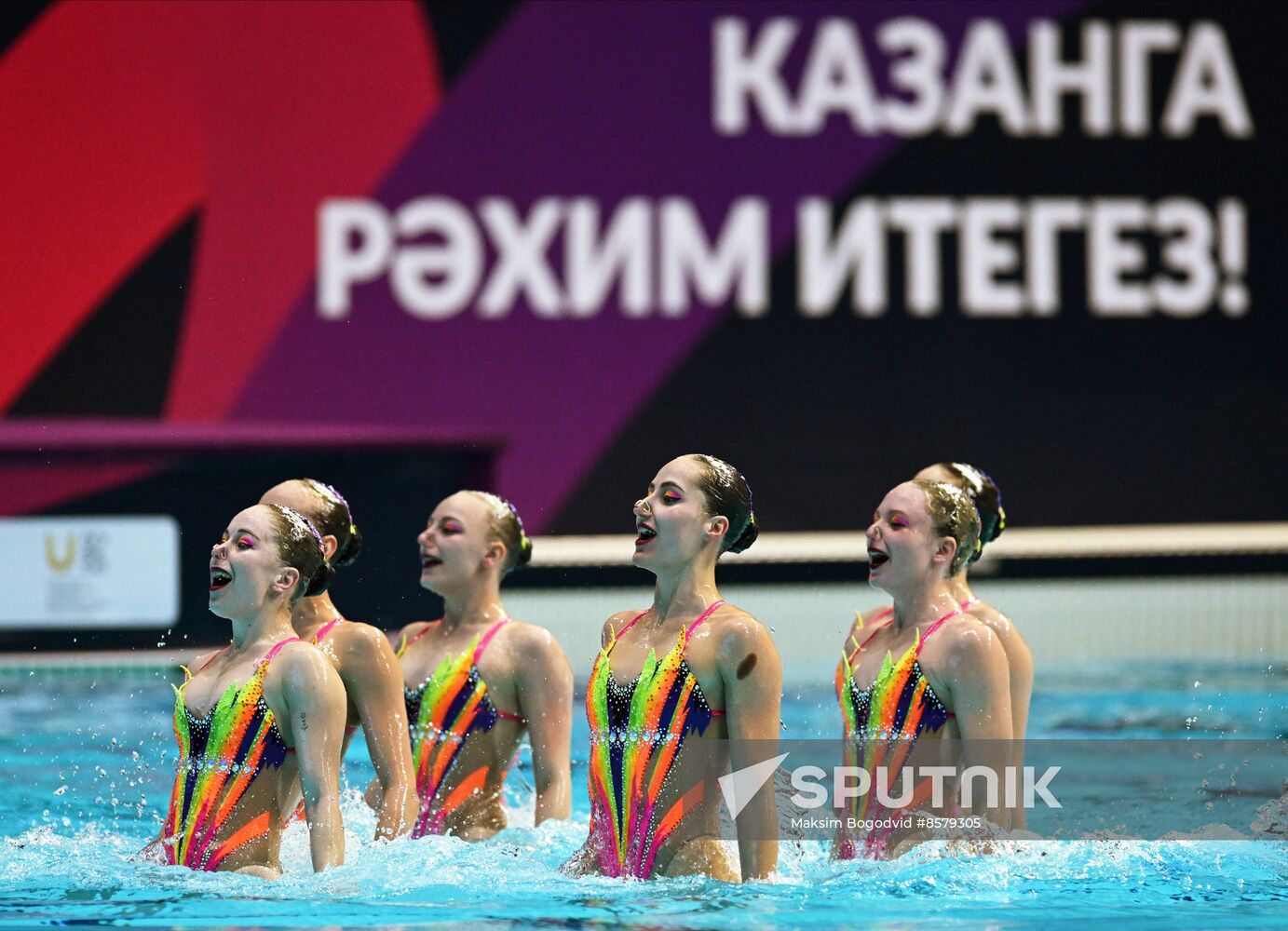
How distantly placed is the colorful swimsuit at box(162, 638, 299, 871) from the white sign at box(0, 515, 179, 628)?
4.33 m

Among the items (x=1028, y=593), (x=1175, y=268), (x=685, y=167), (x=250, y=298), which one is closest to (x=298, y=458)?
(x=250, y=298)

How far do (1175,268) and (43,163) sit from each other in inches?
226

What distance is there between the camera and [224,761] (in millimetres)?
3570

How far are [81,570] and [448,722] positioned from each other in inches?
155

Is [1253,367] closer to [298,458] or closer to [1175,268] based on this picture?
[1175,268]

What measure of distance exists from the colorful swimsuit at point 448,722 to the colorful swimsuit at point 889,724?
96 centimetres

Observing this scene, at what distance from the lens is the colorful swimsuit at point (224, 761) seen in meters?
3.55

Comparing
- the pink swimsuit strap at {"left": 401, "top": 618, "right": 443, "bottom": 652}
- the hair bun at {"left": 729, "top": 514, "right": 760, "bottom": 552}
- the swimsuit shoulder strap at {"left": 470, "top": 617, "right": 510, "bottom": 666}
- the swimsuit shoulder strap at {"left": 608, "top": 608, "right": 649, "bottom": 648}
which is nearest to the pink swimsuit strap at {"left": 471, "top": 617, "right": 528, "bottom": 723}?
the swimsuit shoulder strap at {"left": 470, "top": 617, "right": 510, "bottom": 666}

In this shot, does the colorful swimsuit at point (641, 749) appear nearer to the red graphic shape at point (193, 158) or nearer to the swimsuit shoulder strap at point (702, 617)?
the swimsuit shoulder strap at point (702, 617)

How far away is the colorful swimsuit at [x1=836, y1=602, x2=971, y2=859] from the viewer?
3.88m

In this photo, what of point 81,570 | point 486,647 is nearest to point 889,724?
point 486,647

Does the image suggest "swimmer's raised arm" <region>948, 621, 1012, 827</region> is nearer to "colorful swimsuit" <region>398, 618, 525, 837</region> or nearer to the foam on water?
the foam on water

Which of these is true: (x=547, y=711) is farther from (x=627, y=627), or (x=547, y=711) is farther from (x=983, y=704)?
(x=983, y=704)

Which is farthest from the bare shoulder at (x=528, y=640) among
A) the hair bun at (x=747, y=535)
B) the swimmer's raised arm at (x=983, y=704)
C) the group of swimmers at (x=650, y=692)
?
the swimmer's raised arm at (x=983, y=704)
